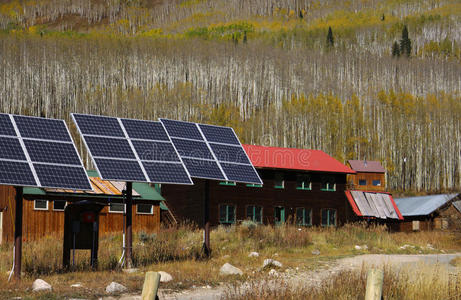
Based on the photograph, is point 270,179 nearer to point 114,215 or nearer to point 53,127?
point 114,215

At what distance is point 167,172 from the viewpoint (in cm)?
2364

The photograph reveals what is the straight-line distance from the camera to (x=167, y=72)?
→ 12950 centimetres

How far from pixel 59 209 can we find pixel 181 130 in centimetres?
1684

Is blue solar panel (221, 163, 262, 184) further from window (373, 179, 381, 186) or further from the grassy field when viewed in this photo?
window (373, 179, 381, 186)

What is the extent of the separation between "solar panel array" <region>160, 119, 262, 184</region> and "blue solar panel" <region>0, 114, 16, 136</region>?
667 cm

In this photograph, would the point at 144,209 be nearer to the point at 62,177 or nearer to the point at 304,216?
the point at 304,216

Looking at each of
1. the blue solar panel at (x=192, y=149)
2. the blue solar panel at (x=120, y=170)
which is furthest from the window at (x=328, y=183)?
the blue solar panel at (x=120, y=170)

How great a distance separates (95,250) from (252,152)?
27.8 meters

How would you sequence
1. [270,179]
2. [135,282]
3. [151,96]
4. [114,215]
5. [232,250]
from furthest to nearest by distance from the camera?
[151,96] < [270,179] < [114,215] < [232,250] < [135,282]

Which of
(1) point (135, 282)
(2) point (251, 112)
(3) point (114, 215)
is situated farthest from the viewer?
(2) point (251, 112)

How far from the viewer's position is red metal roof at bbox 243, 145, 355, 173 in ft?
160

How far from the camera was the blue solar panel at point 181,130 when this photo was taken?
2683cm

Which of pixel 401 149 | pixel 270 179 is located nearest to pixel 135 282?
pixel 270 179

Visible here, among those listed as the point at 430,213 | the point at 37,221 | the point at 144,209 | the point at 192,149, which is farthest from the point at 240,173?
the point at 430,213
